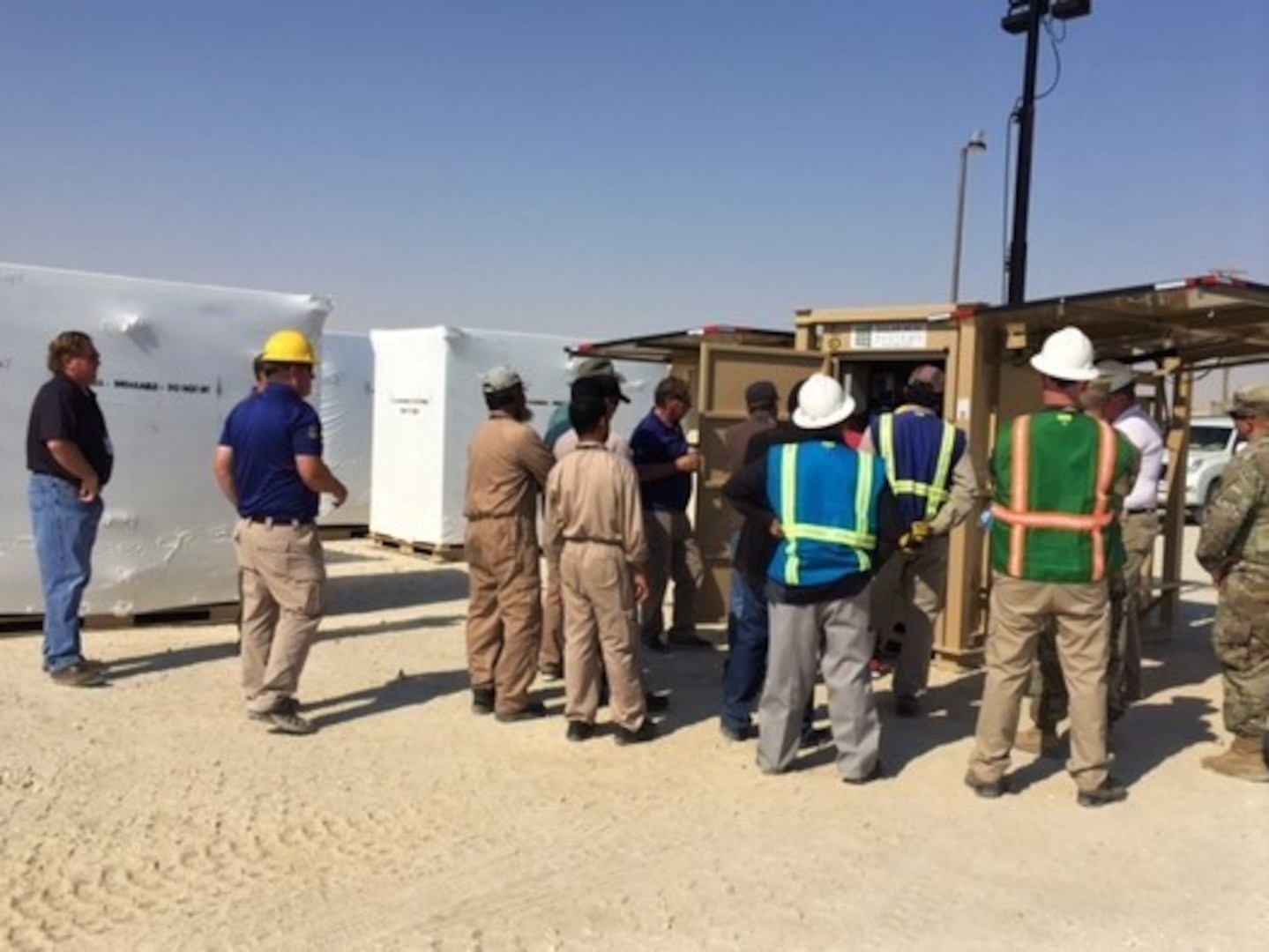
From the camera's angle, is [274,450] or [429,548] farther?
[429,548]

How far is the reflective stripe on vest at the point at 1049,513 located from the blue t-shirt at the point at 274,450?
10.6 feet

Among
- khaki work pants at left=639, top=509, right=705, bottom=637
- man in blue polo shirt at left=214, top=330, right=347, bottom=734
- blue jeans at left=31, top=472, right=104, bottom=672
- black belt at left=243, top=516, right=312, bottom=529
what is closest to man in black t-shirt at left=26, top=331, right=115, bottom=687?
blue jeans at left=31, top=472, right=104, bottom=672

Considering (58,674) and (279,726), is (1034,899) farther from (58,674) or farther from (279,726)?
(58,674)

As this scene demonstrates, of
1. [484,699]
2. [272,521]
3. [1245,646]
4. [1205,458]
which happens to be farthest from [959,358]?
[1205,458]

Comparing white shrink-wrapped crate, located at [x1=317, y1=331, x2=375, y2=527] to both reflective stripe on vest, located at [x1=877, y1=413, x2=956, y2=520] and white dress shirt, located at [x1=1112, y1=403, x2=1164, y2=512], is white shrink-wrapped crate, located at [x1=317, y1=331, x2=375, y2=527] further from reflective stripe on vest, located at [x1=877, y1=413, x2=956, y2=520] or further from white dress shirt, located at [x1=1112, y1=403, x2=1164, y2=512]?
white dress shirt, located at [x1=1112, y1=403, x2=1164, y2=512]

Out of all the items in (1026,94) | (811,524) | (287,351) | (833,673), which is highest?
(1026,94)

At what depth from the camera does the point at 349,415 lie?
13.5 m

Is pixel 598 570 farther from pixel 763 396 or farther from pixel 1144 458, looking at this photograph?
pixel 1144 458

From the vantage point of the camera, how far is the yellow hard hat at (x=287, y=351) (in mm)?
5266

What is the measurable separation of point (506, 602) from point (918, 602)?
7.31ft

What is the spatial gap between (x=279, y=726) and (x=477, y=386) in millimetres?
6663

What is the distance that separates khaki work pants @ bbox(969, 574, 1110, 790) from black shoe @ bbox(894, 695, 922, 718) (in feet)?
3.85

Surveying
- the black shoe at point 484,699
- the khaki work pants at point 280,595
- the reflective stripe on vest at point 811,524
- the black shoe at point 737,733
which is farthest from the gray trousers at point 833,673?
the khaki work pants at point 280,595

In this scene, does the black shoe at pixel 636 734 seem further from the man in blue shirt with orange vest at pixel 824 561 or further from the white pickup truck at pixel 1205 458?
the white pickup truck at pixel 1205 458
